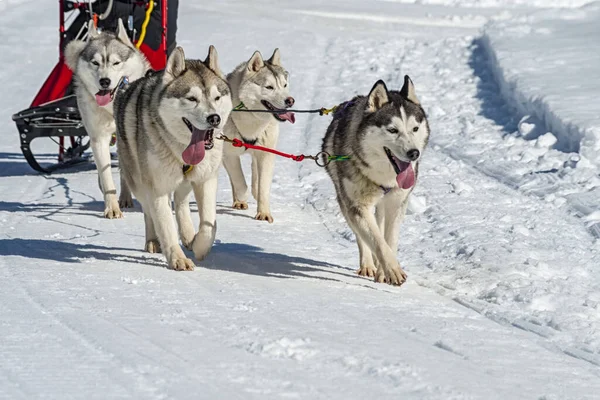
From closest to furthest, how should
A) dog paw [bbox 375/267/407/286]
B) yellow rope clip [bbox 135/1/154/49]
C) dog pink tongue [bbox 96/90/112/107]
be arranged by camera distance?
dog paw [bbox 375/267/407/286] < dog pink tongue [bbox 96/90/112/107] < yellow rope clip [bbox 135/1/154/49]

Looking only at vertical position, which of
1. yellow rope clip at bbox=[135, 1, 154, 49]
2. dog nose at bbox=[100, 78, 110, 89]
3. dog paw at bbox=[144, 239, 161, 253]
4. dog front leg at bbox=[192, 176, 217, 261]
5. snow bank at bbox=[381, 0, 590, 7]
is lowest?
dog paw at bbox=[144, 239, 161, 253]

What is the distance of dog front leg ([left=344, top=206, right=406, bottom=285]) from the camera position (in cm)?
449

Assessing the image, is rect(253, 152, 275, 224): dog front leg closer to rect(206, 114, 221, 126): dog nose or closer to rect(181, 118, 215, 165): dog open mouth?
rect(181, 118, 215, 165): dog open mouth

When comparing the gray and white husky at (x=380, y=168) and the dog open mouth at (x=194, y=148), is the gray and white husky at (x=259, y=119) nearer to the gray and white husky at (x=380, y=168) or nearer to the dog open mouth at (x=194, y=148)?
the gray and white husky at (x=380, y=168)

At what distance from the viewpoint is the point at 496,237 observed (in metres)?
5.39

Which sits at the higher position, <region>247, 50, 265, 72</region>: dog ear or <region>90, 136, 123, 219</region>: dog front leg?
<region>247, 50, 265, 72</region>: dog ear

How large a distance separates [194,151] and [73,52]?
302 cm

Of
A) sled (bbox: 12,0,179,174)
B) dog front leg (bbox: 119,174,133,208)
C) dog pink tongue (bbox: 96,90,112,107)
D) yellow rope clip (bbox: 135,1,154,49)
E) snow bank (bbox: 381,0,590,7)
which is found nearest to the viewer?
dog pink tongue (bbox: 96,90,112,107)

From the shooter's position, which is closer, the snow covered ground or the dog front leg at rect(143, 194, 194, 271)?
the snow covered ground

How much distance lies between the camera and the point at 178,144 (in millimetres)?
4598

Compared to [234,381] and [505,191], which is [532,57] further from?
[234,381]

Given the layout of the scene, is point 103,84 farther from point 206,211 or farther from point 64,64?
point 206,211

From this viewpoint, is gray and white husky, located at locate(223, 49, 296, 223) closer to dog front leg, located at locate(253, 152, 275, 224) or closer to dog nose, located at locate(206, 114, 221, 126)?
dog front leg, located at locate(253, 152, 275, 224)

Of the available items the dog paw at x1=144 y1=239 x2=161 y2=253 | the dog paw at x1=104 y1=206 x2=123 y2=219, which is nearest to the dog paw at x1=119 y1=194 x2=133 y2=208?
the dog paw at x1=104 y1=206 x2=123 y2=219
